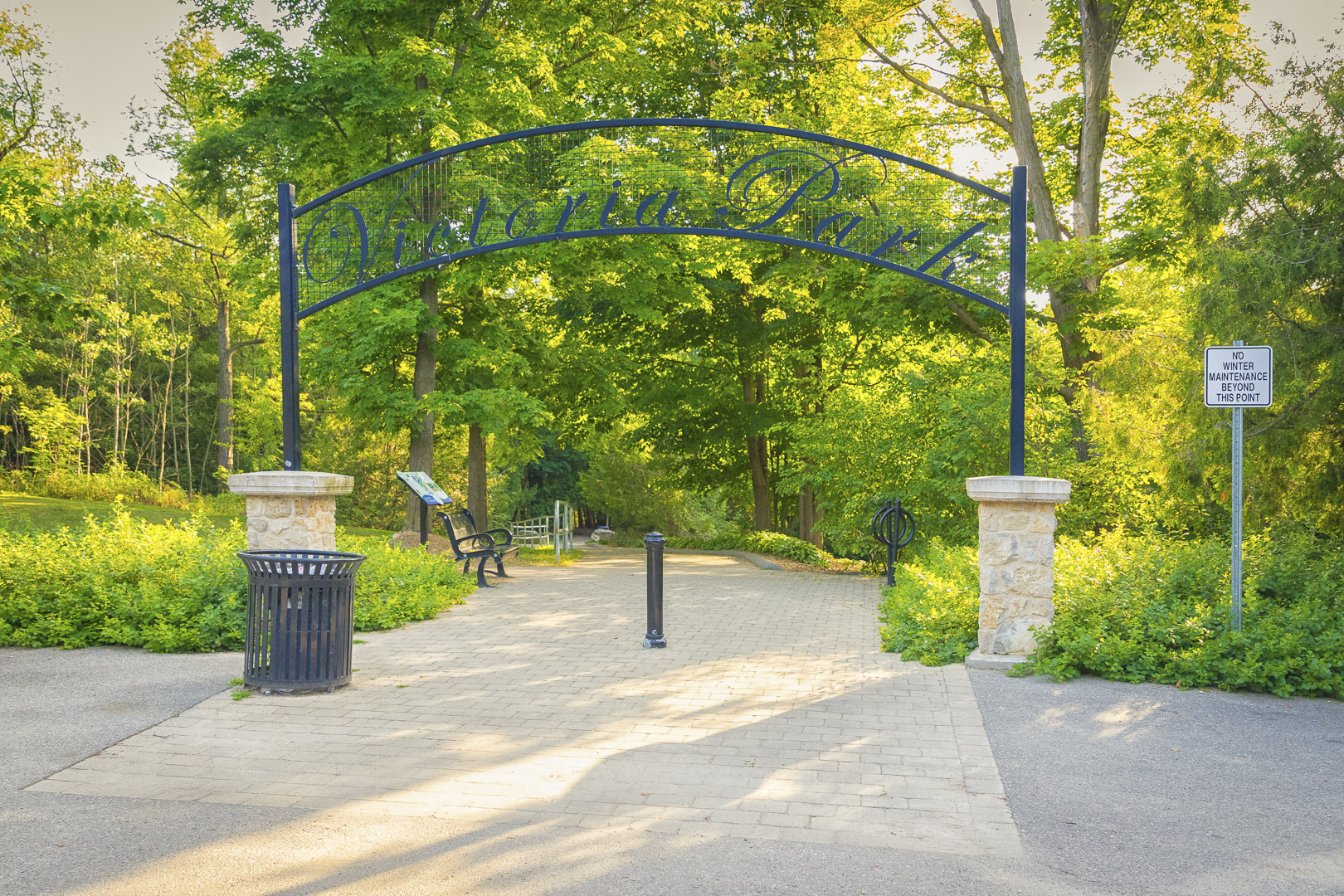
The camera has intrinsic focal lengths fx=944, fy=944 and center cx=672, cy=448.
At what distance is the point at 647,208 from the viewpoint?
11.4m

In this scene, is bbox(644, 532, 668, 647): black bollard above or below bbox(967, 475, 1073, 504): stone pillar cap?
below

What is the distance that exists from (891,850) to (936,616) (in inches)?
180

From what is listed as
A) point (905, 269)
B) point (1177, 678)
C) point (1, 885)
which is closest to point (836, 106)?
point (905, 269)

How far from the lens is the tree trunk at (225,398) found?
85.7 ft

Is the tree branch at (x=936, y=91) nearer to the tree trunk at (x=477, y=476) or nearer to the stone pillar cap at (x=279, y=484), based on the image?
the tree trunk at (x=477, y=476)

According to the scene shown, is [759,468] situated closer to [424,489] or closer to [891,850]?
[424,489]

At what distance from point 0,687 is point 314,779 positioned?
3425 mm

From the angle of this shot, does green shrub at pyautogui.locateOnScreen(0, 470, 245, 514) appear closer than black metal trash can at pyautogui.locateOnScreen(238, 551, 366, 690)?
No

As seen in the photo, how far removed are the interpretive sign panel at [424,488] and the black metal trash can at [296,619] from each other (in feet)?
19.0

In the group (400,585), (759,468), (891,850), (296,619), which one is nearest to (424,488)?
(400,585)

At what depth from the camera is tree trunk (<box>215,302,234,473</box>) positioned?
1028 inches

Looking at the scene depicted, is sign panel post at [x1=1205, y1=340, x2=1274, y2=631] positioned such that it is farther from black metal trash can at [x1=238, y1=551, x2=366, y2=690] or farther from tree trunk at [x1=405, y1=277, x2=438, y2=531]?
tree trunk at [x1=405, y1=277, x2=438, y2=531]

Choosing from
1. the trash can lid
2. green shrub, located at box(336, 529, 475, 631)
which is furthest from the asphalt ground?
green shrub, located at box(336, 529, 475, 631)

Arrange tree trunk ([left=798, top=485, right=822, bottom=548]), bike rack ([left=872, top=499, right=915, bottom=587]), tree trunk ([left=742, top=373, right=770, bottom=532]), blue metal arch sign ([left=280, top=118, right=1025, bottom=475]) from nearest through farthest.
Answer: blue metal arch sign ([left=280, top=118, right=1025, bottom=475])
bike rack ([left=872, top=499, right=915, bottom=587])
tree trunk ([left=798, top=485, right=822, bottom=548])
tree trunk ([left=742, top=373, right=770, bottom=532])
